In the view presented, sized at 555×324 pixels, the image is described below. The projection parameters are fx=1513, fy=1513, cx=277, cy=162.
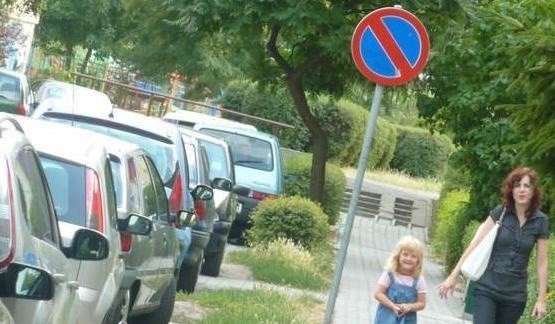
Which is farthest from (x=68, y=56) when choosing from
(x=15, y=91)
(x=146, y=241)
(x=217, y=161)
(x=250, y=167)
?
(x=146, y=241)

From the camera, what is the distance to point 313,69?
88.8 ft

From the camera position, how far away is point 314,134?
26.3m

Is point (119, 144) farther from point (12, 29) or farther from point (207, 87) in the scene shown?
point (207, 87)

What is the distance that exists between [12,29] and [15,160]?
3544 cm

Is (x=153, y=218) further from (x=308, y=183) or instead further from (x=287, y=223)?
(x=308, y=183)

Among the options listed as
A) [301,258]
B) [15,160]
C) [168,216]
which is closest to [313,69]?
[301,258]

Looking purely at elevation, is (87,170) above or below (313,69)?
below

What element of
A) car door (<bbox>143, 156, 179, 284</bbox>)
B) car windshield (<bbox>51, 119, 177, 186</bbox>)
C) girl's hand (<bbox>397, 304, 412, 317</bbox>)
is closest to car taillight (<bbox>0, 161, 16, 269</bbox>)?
girl's hand (<bbox>397, 304, 412, 317</bbox>)

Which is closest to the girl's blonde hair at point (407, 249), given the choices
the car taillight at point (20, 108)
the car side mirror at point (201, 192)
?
the car side mirror at point (201, 192)

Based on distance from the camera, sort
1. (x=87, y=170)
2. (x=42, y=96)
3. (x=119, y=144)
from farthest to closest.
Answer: (x=42, y=96) → (x=119, y=144) → (x=87, y=170)

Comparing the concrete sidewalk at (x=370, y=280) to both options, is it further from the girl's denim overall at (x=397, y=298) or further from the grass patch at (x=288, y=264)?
the girl's denim overall at (x=397, y=298)

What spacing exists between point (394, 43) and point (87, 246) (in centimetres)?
535

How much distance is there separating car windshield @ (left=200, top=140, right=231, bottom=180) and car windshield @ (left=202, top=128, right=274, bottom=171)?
4.35 m

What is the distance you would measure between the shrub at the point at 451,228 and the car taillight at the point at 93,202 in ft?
44.0
